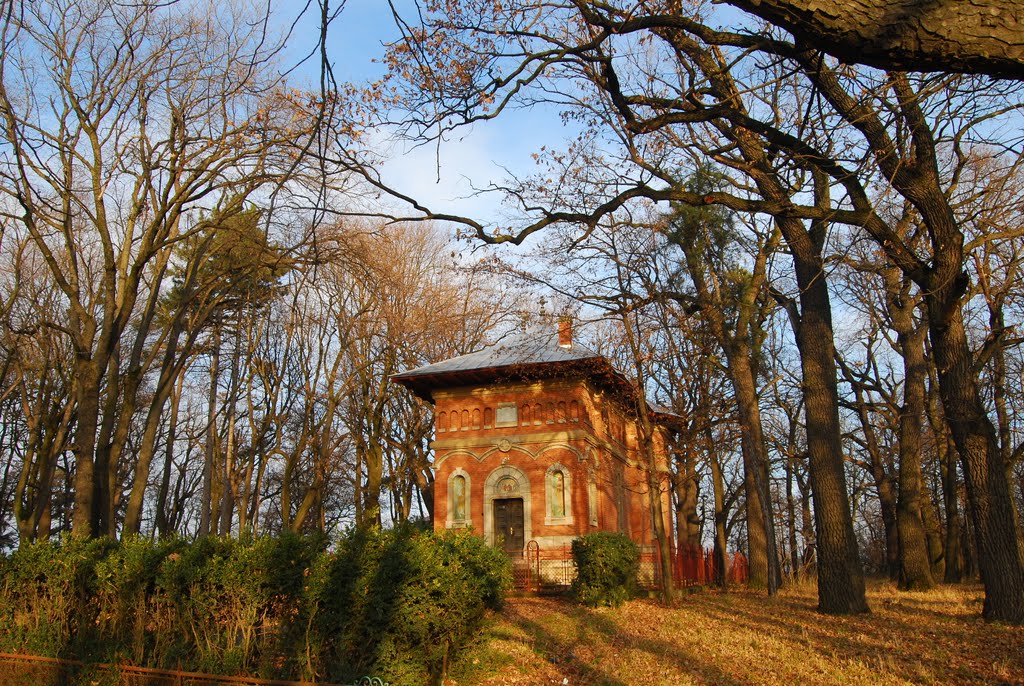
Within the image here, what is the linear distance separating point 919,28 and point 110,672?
30.8 feet

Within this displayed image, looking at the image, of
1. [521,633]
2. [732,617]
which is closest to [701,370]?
[732,617]

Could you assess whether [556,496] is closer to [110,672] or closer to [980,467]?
[980,467]

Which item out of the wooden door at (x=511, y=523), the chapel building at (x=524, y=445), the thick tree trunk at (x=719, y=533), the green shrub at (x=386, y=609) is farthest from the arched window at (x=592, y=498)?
the green shrub at (x=386, y=609)

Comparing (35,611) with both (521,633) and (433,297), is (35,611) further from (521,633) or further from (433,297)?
(433,297)

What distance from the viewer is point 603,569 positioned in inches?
666

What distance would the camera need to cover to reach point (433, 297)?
3281 cm

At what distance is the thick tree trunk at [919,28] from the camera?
3.29 metres

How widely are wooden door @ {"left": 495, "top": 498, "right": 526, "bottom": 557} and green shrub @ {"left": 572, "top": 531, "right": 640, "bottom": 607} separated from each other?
648 centimetres

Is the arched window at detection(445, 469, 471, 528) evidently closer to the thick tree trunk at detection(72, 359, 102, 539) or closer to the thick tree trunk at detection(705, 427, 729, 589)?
the thick tree trunk at detection(705, 427, 729, 589)

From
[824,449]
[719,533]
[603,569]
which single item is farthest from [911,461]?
[719,533]

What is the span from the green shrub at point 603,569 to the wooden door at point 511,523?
21.3 feet

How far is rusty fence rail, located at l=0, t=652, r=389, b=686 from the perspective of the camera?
7.57m

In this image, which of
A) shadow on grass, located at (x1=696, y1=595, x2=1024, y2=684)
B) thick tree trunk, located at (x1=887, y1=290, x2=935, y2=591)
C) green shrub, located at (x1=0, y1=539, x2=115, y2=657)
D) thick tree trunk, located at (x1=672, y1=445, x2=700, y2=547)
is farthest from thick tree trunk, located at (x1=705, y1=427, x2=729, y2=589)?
green shrub, located at (x1=0, y1=539, x2=115, y2=657)

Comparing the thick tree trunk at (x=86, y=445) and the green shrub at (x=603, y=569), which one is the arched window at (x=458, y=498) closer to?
the green shrub at (x=603, y=569)
